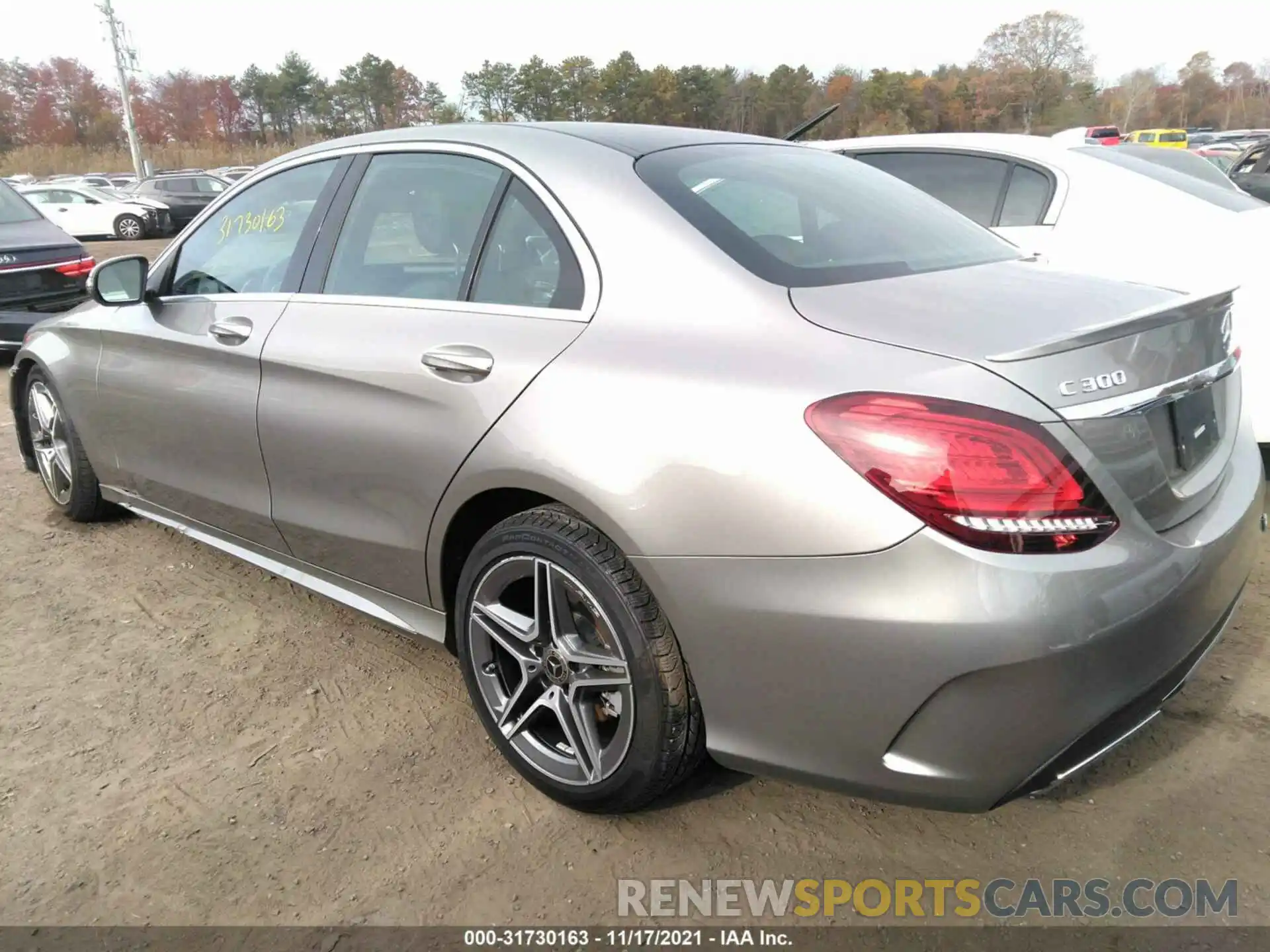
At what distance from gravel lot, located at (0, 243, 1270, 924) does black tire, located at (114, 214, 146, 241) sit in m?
20.9

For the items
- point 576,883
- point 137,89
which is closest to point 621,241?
point 576,883

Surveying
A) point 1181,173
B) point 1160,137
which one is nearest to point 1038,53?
point 1160,137

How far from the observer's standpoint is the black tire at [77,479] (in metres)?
3.95

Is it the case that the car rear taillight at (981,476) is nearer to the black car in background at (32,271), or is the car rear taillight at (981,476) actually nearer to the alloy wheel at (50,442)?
the alloy wheel at (50,442)

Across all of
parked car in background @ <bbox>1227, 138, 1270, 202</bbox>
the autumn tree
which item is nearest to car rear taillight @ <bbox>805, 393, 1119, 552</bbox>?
parked car in background @ <bbox>1227, 138, 1270, 202</bbox>

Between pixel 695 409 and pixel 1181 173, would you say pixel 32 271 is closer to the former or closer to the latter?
pixel 695 409

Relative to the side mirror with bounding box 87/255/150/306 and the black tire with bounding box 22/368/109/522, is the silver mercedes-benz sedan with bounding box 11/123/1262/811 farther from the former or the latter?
the black tire with bounding box 22/368/109/522

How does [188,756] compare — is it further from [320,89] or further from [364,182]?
[320,89]

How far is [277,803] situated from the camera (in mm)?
2338

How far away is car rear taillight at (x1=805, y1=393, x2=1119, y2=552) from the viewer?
160cm

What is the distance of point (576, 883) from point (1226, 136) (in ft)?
161

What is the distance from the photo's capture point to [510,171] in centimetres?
241

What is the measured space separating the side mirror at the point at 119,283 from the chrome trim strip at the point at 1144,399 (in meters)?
3.15

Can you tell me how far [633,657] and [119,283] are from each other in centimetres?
257
